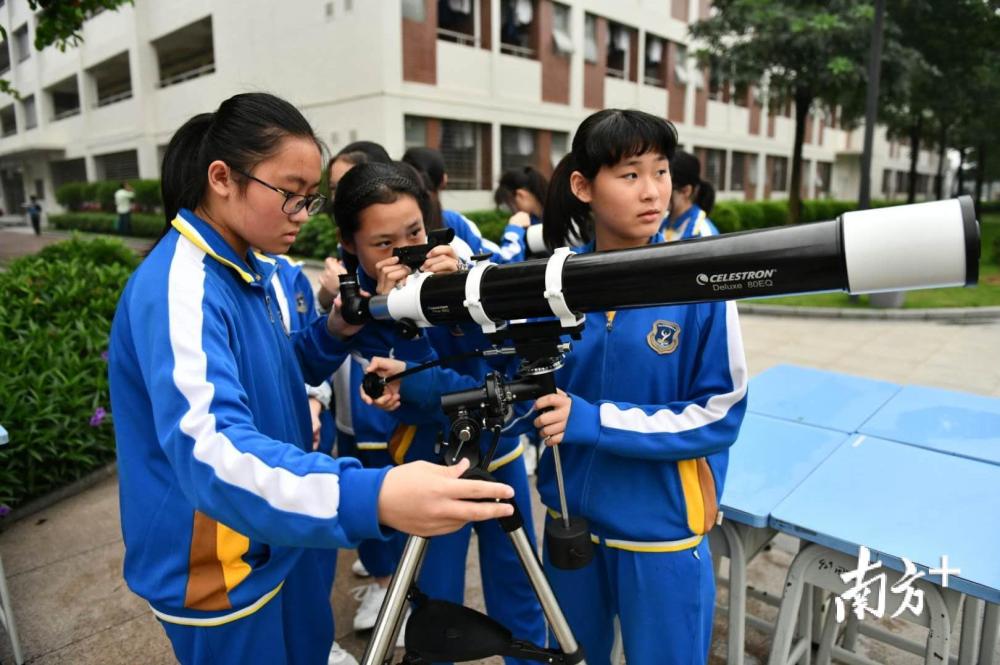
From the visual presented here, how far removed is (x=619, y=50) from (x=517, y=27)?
435 centimetres

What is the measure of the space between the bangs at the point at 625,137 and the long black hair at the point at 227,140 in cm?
67

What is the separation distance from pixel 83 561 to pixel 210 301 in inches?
110

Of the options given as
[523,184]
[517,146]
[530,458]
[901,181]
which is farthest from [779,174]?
[530,458]

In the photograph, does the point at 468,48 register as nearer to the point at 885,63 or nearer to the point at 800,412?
the point at 885,63

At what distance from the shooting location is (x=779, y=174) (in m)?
27.7

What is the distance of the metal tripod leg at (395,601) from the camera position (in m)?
1.19

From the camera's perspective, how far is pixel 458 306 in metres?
1.28

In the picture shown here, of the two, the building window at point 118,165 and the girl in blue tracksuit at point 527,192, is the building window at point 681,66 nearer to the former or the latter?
the building window at point 118,165

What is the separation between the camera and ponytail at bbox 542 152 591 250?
1.85 m

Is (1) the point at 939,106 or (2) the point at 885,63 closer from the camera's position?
(2) the point at 885,63

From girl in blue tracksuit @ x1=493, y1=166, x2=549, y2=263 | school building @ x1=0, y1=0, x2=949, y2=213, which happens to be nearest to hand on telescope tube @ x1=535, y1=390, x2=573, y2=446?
girl in blue tracksuit @ x1=493, y1=166, x2=549, y2=263

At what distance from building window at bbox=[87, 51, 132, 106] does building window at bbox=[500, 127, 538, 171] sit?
12.9m

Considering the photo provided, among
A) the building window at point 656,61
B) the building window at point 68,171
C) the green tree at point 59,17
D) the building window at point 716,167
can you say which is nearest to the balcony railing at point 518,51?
the building window at point 656,61

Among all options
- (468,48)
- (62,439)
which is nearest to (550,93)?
(468,48)
